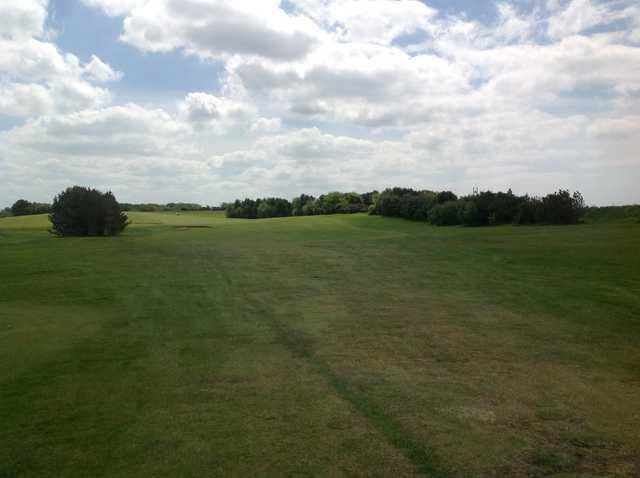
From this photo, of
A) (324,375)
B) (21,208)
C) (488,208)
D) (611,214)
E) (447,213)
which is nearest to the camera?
(324,375)

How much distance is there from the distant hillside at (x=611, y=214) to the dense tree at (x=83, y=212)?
143 ft

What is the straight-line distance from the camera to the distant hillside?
45.8 m

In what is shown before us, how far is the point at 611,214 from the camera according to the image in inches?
1964

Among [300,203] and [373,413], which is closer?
[373,413]

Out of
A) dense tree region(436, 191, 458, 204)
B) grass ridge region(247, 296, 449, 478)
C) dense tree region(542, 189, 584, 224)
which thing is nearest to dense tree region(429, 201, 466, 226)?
dense tree region(436, 191, 458, 204)

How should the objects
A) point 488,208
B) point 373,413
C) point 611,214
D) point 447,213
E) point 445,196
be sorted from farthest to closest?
1. point 445,196
2. point 447,213
3. point 488,208
4. point 611,214
5. point 373,413

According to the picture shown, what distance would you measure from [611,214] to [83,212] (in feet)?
158

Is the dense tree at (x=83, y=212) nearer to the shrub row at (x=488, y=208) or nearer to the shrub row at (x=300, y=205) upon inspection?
the shrub row at (x=488, y=208)

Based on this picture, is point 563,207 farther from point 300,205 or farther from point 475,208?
point 300,205

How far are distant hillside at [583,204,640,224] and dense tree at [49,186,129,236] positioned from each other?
43554 mm

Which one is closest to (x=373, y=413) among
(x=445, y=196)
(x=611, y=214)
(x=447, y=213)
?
(x=611, y=214)

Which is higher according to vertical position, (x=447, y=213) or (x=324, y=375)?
(x=447, y=213)

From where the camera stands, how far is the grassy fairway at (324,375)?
597 centimetres

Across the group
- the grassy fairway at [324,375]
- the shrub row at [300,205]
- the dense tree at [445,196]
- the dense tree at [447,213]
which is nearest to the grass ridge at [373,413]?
the grassy fairway at [324,375]
